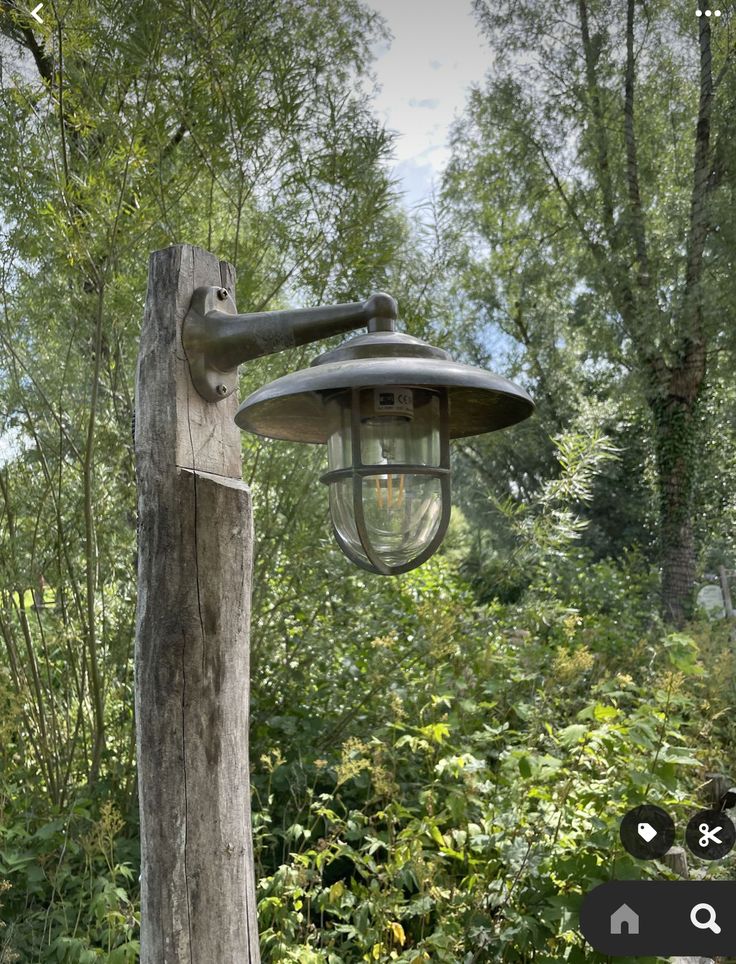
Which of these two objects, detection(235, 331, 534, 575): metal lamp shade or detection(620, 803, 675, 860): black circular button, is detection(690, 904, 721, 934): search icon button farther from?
detection(235, 331, 534, 575): metal lamp shade

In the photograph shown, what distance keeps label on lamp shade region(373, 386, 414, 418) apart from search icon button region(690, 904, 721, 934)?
183 centimetres

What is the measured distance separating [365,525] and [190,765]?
1.92 ft

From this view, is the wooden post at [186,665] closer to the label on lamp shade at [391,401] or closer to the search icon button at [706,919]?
the label on lamp shade at [391,401]

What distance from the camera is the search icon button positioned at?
2.44m

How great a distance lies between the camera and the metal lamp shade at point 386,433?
1.41 meters

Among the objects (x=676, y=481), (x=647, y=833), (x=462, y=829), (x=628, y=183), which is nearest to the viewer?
(x=647, y=833)

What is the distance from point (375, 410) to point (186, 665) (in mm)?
619

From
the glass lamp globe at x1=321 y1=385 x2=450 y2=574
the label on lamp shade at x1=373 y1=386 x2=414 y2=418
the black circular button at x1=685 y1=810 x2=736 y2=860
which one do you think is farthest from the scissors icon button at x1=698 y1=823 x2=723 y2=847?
the label on lamp shade at x1=373 y1=386 x2=414 y2=418

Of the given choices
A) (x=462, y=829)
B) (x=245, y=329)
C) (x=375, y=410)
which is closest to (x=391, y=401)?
(x=375, y=410)

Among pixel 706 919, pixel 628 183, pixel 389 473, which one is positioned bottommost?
pixel 706 919

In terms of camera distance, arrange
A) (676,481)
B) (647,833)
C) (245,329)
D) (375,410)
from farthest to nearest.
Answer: (676,481), (647,833), (245,329), (375,410)

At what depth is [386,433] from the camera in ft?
4.81

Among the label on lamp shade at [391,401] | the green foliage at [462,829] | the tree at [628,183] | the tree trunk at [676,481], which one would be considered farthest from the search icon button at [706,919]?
the tree trunk at [676,481]

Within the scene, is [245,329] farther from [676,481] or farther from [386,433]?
[676,481]
